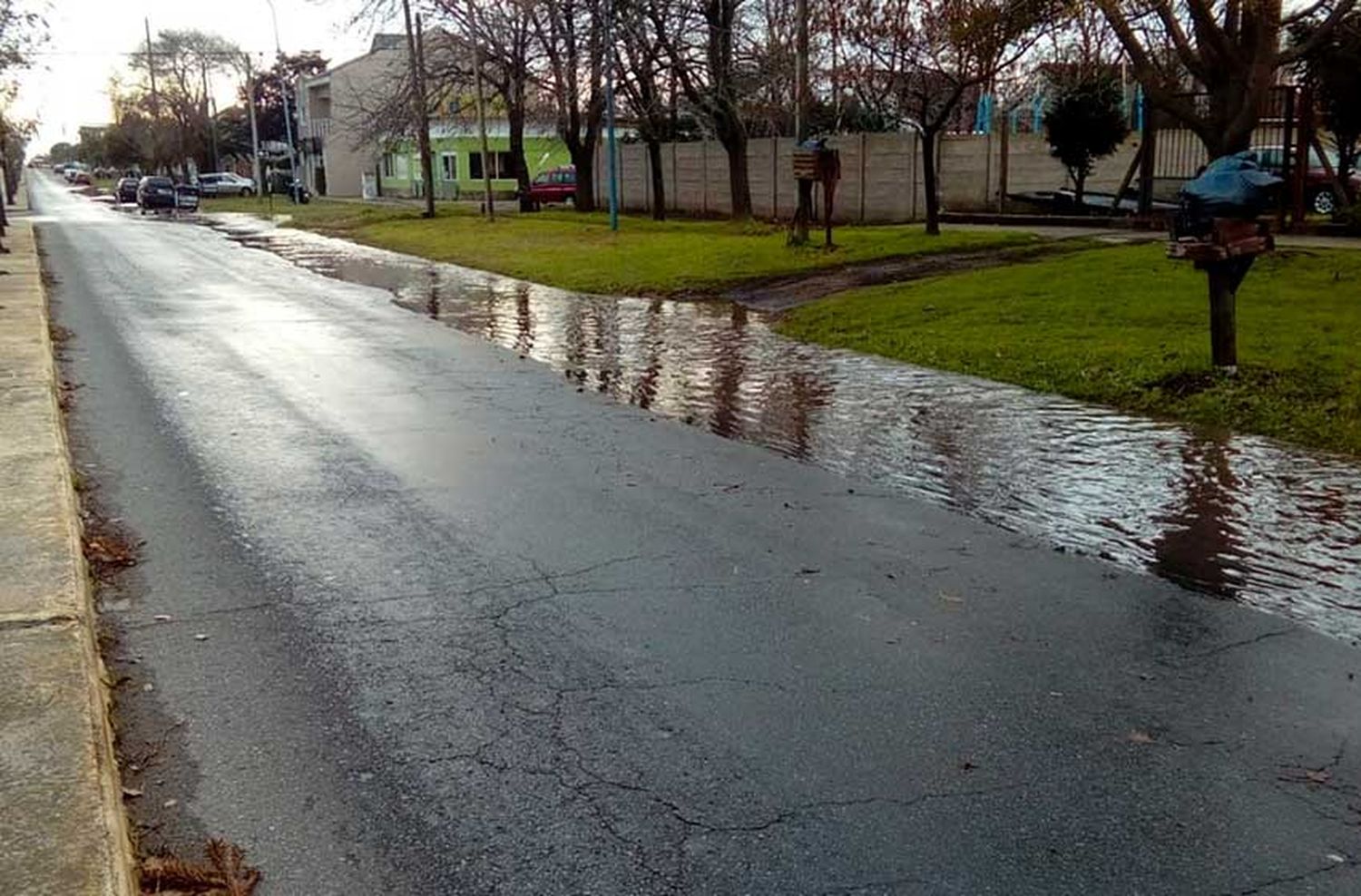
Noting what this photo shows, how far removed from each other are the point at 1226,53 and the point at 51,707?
15715 millimetres

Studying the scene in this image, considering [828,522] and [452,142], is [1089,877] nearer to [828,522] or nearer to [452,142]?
[828,522]

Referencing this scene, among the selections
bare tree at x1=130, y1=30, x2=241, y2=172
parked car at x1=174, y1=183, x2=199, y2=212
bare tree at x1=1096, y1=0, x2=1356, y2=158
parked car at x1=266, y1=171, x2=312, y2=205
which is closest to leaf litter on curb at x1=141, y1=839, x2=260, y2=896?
bare tree at x1=1096, y1=0, x2=1356, y2=158

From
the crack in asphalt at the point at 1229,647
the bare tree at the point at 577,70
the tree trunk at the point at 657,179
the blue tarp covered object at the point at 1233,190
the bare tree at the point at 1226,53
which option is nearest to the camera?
the crack in asphalt at the point at 1229,647

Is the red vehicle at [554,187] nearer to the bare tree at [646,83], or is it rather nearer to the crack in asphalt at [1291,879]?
the bare tree at [646,83]

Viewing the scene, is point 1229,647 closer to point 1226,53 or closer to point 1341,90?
point 1226,53

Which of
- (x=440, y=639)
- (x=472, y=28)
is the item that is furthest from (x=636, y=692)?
(x=472, y=28)

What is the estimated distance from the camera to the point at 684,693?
4777 mm

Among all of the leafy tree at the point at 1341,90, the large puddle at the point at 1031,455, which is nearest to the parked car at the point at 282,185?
the leafy tree at the point at 1341,90

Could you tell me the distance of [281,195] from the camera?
78875 mm

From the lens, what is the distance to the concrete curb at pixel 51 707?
3379 mm

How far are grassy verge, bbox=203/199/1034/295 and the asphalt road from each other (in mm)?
13570

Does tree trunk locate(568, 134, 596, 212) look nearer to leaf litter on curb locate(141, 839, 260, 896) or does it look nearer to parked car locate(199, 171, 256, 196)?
leaf litter on curb locate(141, 839, 260, 896)

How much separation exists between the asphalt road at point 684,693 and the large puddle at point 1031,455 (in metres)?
0.43

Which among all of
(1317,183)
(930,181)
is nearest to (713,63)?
(930,181)
